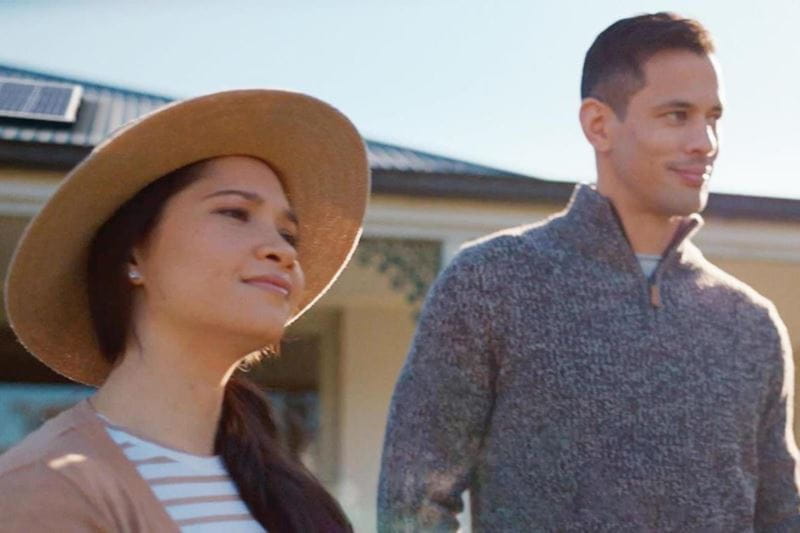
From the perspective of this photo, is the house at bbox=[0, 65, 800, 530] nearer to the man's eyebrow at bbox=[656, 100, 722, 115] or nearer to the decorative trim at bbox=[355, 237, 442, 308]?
the decorative trim at bbox=[355, 237, 442, 308]

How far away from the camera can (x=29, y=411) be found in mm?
9594

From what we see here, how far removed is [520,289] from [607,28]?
2.19 feet

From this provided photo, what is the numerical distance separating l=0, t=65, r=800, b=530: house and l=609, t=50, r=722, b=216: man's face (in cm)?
489

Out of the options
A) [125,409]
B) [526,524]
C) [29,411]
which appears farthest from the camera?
[29,411]

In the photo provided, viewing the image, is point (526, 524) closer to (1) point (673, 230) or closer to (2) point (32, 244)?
(1) point (673, 230)

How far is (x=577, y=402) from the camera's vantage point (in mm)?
2631

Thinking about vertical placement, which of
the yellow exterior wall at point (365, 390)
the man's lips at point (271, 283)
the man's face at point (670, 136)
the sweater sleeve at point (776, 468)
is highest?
the man's face at point (670, 136)

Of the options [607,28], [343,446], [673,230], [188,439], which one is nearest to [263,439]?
[188,439]

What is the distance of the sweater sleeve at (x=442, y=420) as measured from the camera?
265 cm

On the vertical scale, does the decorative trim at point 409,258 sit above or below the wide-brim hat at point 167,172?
below

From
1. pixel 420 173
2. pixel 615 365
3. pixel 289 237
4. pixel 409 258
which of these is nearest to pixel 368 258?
pixel 409 258

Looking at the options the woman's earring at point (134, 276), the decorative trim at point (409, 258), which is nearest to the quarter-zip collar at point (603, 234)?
the woman's earring at point (134, 276)

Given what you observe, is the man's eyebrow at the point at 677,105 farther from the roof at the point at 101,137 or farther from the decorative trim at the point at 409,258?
the decorative trim at the point at 409,258

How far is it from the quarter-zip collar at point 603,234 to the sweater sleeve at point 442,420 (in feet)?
0.84
